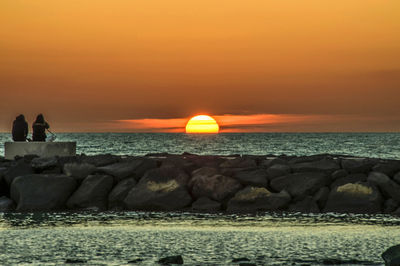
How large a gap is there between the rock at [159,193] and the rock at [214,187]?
34cm

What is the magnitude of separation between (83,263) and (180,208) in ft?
27.0

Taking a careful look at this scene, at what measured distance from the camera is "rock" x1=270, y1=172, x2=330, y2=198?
20.2 meters

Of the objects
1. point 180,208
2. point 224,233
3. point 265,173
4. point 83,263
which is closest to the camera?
point 83,263

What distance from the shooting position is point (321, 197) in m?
20.0

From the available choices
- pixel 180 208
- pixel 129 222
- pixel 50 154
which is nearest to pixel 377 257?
pixel 129 222

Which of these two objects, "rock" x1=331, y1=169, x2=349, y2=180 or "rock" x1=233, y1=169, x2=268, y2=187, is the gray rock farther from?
"rock" x1=331, y1=169, x2=349, y2=180

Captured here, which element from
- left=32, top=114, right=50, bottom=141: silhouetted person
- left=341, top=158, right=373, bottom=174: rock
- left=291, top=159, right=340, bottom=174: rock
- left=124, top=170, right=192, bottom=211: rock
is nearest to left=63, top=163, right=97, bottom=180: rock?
left=124, top=170, right=192, bottom=211: rock

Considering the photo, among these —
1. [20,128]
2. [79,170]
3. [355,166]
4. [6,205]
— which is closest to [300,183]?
[355,166]

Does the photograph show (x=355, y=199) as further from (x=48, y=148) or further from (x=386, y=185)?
(x=48, y=148)

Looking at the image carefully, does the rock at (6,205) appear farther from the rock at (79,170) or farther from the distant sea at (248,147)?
the distant sea at (248,147)

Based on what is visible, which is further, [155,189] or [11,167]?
[11,167]

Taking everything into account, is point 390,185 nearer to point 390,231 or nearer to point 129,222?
point 390,231

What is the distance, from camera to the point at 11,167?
2242 cm

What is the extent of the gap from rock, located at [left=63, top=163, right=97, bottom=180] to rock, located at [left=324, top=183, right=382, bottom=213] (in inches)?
306
